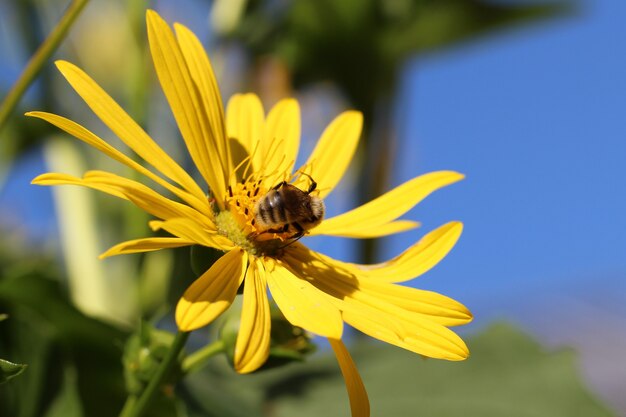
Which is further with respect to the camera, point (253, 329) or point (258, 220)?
point (258, 220)

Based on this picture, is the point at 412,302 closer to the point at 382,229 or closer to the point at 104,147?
the point at 382,229

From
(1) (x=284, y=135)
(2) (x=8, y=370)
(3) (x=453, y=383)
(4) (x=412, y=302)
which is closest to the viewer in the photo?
(2) (x=8, y=370)

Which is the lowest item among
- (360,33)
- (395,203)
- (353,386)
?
(353,386)

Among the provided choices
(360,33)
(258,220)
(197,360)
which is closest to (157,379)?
(197,360)

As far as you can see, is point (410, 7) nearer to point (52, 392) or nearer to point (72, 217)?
point (72, 217)

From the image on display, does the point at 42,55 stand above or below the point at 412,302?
Answer: above

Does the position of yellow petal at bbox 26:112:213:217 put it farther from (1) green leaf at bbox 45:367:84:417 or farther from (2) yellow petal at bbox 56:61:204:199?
(1) green leaf at bbox 45:367:84:417

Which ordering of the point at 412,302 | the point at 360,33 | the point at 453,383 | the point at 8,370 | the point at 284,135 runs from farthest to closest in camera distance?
the point at 360,33
the point at 453,383
the point at 284,135
the point at 412,302
the point at 8,370

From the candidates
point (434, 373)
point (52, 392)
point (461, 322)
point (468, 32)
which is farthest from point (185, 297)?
point (468, 32)
